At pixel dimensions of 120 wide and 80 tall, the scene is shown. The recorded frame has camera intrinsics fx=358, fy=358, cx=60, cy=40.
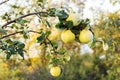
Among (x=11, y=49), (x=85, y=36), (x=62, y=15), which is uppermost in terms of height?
(x=11, y=49)

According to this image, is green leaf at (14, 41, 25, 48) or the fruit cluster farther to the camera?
green leaf at (14, 41, 25, 48)

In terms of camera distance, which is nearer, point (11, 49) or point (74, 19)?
point (74, 19)

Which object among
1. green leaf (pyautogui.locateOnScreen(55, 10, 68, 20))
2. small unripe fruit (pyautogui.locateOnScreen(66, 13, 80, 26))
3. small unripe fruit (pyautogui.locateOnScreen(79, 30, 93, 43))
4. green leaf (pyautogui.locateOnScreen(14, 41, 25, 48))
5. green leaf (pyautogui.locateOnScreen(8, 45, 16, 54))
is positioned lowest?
small unripe fruit (pyautogui.locateOnScreen(79, 30, 93, 43))

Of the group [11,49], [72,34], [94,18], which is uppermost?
[94,18]

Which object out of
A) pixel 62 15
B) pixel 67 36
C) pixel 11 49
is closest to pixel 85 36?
pixel 67 36

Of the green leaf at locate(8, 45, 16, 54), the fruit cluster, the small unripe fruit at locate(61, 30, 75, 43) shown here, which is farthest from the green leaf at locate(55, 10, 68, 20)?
the green leaf at locate(8, 45, 16, 54)

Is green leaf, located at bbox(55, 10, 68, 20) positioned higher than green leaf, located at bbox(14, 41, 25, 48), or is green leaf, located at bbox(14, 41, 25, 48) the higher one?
green leaf, located at bbox(14, 41, 25, 48)

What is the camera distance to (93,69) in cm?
749

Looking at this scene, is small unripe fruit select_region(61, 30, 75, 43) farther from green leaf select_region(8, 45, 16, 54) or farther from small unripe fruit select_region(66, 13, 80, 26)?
green leaf select_region(8, 45, 16, 54)

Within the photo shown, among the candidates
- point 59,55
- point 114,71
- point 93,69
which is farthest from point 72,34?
point 93,69

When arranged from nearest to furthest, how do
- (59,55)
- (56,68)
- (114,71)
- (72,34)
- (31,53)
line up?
(72,34) < (56,68) < (59,55) < (114,71) < (31,53)

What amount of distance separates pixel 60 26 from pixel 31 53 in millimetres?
6992

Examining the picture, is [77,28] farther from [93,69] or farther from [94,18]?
[94,18]

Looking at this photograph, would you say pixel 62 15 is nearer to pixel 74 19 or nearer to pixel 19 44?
pixel 74 19
